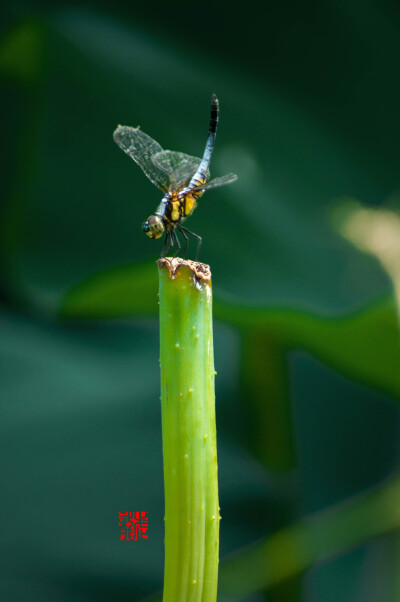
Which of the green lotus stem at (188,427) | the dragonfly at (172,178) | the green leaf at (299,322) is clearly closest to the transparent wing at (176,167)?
the dragonfly at (172,178)

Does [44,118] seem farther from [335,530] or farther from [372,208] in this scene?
[335,530]

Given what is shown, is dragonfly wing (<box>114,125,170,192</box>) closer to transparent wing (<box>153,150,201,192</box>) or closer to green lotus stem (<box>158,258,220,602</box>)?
transparent wing (<box>153,150,201,192</box>)

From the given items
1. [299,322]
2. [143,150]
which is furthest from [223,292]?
[143,150]

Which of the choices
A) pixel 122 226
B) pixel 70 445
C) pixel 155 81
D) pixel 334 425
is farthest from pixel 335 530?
pixel 155 81

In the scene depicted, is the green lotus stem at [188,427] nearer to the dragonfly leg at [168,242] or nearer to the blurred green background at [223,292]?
the dragonfly leg at [168,242]

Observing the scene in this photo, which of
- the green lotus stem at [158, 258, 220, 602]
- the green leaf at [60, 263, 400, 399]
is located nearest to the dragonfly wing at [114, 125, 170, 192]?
the green lotus stem at [158, 258, 220, 602]

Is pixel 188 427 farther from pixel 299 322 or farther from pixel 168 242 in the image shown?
pixel 299 322
